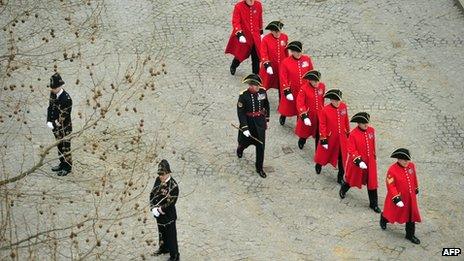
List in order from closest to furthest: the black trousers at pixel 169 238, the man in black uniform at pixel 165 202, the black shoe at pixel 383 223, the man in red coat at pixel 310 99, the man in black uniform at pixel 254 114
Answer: the man in black uniform at pixel 165 202 → the black trousers at pixel 169 238 → the black shoe at pixel 383 223 → the man in black uniform at pixel 254 114 → the man in red coat at pixel 310 99

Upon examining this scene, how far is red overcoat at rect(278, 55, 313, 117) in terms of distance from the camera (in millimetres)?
15547

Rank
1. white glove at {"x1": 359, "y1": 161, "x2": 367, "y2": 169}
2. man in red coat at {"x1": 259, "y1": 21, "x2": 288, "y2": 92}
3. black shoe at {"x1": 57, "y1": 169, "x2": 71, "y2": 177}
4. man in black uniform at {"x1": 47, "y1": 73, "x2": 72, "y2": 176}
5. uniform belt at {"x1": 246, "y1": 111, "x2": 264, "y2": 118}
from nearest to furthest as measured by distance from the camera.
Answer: white glove at {"x1": 359, "y1": 161, "x2": 367, "y2": 169} < man in black uniform at {"x1": 47, "y1": 73, "x2": 72, "y2": 176} < uniform belt at {"x1": 246, "y1": 111, "x2": 264, "y2": 118} < black shoe at {"x1": 57, "y1": 169, "x2": 71, "y2": 177} < man in red coat at {"x1": 259, "y1": 21, "x2": 288, "y2": 92}

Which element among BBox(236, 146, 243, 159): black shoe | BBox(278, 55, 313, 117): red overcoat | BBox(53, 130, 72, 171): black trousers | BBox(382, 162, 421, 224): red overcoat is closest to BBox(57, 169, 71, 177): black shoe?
BBox(53, 130, 72, 171): black trousers

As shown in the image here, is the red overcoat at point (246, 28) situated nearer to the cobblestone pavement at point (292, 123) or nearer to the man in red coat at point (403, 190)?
the cobblestone pavement at point (292, 123)

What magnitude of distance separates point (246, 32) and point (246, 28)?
0.25ft

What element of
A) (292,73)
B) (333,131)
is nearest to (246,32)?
(292,73)

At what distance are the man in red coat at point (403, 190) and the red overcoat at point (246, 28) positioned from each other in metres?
4.59

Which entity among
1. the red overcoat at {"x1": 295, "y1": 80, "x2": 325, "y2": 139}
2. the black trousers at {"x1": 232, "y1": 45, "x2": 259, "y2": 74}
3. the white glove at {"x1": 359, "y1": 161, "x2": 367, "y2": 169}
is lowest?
the white glove at {"x1": 359, "y1": 161, "x2": 367, "y2": 169}

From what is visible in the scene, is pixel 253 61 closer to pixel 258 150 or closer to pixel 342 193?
pixel 258 150

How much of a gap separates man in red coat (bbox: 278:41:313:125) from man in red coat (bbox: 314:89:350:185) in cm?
118

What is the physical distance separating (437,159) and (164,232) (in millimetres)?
4891

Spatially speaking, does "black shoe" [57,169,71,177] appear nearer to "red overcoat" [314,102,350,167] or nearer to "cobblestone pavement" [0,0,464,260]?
"cobblestone pavement" [0,0,464,260]

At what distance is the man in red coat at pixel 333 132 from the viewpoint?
47.2 ft

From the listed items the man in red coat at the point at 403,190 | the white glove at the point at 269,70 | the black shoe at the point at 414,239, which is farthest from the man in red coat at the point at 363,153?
the white glove at the point at 269,70
